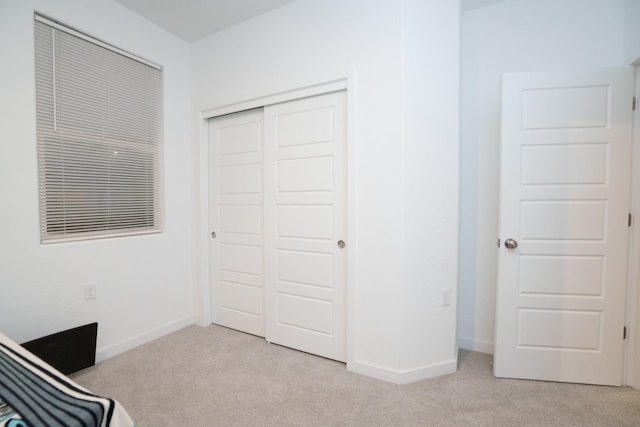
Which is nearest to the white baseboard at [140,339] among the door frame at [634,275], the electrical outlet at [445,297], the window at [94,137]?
the window at [94,137]

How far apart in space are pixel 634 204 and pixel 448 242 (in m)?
1.18

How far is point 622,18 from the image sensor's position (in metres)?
2.07

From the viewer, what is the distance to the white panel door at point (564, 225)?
1968mm

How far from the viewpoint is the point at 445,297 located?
2146 millimetres

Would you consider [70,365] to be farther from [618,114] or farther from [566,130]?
[618,114]

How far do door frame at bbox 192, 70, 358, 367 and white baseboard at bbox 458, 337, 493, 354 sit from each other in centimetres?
107

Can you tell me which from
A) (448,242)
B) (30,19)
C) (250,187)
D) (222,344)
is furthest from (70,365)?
(448,242)

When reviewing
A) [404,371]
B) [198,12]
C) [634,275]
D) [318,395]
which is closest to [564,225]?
[634,275]

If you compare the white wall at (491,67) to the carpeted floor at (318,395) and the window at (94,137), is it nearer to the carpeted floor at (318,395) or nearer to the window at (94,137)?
the carpeted floor at (318,395)

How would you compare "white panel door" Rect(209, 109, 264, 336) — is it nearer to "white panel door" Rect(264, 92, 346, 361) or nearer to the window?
"white panel door" Rect(264, 92, 346, 361)

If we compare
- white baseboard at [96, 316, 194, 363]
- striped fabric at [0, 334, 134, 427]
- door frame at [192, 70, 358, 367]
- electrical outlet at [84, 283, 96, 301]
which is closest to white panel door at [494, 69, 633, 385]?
door frame at [192, 70, 358, 367]

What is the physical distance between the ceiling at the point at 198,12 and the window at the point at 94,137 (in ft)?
1.31

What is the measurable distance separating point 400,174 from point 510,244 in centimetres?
94

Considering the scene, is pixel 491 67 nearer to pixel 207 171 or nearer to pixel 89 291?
pixel 207 171
